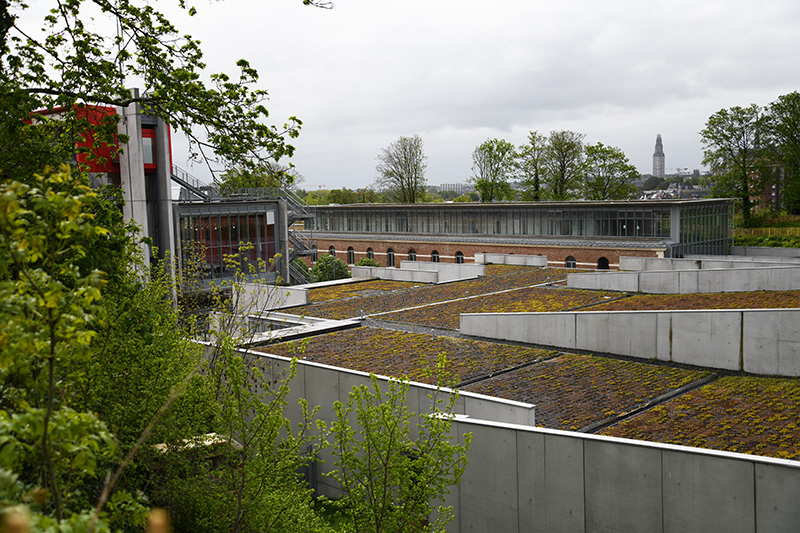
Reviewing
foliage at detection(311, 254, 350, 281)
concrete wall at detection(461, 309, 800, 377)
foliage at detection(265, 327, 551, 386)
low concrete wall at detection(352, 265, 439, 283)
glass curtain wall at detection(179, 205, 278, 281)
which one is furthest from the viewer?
foliage at detection(311, 254, 350, 281)

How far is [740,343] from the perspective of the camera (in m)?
18.3

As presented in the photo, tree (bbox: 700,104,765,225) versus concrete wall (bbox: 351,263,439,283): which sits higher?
tree (bbox: 700,104,765,225)

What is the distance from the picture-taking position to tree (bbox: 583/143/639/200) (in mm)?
76188

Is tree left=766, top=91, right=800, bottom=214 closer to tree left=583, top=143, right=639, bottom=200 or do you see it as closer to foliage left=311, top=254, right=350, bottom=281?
tree left=583, top=143, right=639, bottom=200

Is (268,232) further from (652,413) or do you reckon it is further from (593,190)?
(593,190)

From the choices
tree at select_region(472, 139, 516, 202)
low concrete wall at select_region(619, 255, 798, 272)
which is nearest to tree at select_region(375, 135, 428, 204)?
tree at select_region(472, 139, 516, 202)

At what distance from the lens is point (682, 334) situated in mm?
19141

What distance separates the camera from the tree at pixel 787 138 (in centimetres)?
6209

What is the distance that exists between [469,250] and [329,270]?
18.9 meters

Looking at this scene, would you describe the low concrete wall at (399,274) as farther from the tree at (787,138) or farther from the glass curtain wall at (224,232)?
the tree at (787,138)

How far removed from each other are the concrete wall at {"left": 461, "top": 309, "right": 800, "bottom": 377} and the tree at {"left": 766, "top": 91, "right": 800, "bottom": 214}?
170 feet

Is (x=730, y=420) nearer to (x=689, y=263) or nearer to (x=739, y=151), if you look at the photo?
(x=689, y=263)

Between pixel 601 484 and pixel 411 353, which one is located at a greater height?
pixel 411 353

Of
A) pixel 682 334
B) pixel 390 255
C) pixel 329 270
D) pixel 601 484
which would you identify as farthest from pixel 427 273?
pixel 390 255
